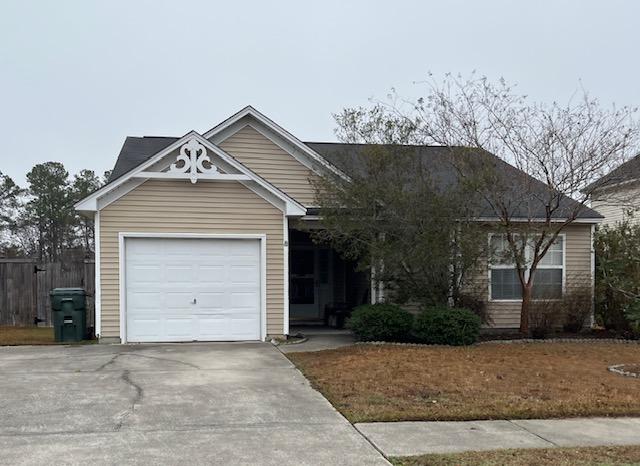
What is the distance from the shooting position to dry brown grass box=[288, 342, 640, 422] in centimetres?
718

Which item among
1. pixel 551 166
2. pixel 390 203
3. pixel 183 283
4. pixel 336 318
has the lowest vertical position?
pixel 336 318

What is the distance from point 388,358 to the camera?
34.1ft

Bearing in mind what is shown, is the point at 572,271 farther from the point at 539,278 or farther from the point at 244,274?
the point at 244,274

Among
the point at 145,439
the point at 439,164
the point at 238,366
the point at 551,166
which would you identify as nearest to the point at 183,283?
the point at 238,366

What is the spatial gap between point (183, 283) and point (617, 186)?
31.8ft

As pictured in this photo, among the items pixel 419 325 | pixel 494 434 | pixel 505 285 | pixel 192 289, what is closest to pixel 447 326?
pixel 419 325

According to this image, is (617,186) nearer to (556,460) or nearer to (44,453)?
(556,460)

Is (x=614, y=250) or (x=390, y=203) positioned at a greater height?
(x=390, y=203)

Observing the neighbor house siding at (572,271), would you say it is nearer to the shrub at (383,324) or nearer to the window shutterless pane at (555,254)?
the window shutterless pane at (555,254)

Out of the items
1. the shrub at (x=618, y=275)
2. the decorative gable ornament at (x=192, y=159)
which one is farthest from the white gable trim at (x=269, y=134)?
the shrub at (x=618, y=275)

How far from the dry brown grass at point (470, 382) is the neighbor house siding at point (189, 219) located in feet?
7.79

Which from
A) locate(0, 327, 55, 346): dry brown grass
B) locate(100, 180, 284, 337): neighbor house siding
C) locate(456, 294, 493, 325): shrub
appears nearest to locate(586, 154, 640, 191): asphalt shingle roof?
locate(456, 294, 493, 325): shrub

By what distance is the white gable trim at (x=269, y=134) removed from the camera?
14469 millimetres

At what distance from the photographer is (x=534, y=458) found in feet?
18.0
